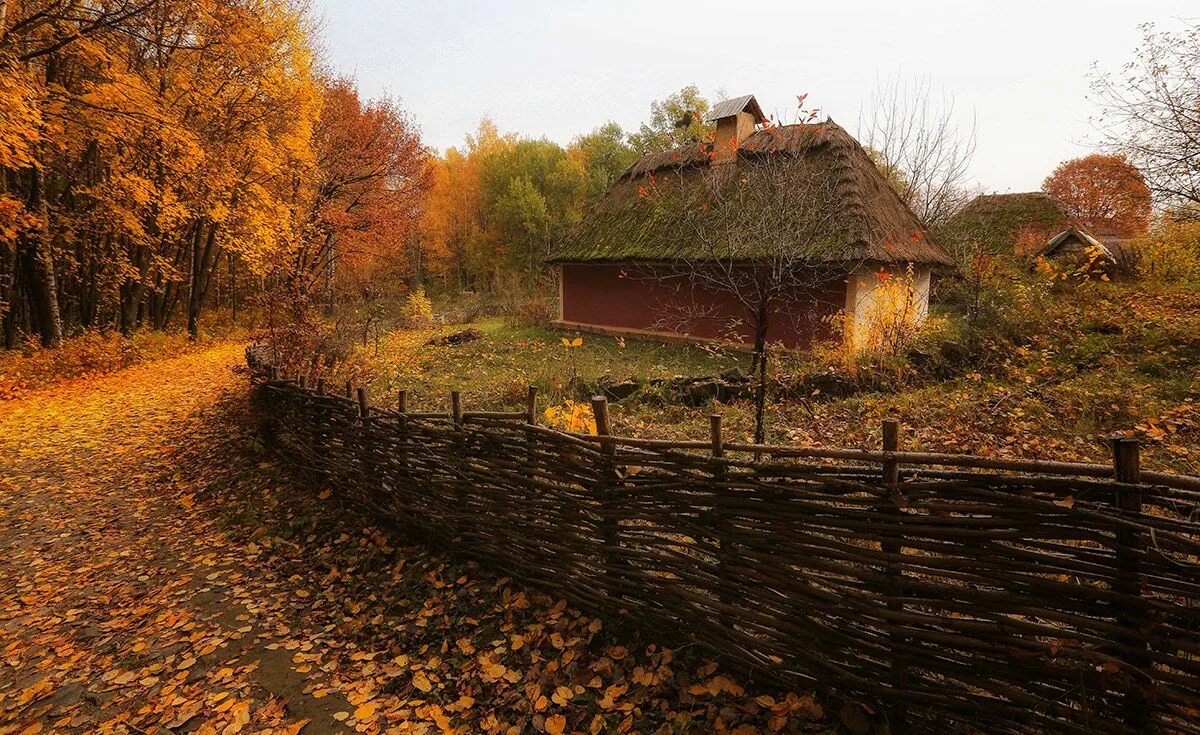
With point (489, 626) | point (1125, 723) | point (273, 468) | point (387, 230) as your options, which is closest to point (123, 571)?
point (273, 468)

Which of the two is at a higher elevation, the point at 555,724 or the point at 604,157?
the point at 604,157

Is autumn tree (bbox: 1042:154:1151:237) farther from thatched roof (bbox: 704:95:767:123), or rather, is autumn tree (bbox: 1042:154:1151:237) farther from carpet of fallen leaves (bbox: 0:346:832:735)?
carpet of fallen leaves (bbox: 0:346:832:735)

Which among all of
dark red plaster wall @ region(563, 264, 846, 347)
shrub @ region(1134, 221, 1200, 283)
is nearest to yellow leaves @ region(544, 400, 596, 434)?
dark red plaster wall @ region(563, 264, 846, 347)

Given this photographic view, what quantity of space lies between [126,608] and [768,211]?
291 inches

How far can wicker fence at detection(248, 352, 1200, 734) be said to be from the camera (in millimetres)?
1896

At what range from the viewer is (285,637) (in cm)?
379

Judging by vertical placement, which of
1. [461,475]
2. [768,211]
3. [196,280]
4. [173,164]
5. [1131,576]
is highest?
[173,164]

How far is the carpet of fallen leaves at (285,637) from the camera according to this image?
2.92 metres

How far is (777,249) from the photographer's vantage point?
607 centimetres

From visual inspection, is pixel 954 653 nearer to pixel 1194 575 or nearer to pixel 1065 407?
pixel 1194 575

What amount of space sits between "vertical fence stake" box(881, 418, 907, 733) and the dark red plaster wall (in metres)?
7.45

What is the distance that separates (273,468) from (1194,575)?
776 centimetres

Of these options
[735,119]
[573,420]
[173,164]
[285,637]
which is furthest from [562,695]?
[735,119]

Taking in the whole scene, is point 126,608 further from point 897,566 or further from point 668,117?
point 668,117
